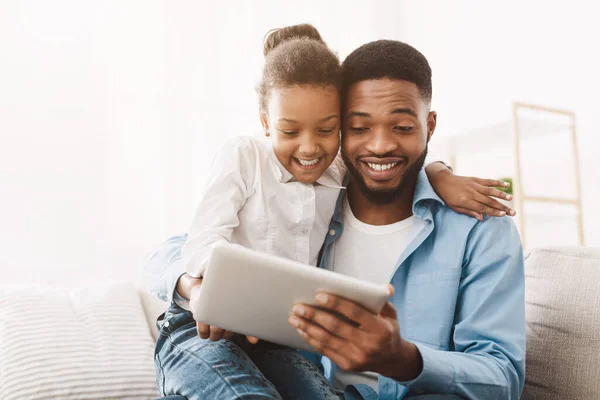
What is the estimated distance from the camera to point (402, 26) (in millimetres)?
4449

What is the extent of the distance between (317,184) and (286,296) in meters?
0.59

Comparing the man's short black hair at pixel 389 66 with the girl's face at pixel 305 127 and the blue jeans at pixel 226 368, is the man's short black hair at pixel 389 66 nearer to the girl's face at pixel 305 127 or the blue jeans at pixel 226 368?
the girl's face at pixel 305 127

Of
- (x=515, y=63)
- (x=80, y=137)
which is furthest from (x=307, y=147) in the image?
(x=515, y=63)

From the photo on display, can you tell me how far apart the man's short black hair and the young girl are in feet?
0.24

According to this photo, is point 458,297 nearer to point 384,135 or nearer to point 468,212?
point 468,212

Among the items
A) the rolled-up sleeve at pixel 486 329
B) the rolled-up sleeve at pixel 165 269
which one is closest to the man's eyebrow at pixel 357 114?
the rolled-up sleeve at pixel 486 329

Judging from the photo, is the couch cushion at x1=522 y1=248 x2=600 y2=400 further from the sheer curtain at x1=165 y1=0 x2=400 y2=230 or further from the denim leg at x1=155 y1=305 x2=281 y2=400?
the sheer curtain at x1=165 y1=0 x2=400 y2=230

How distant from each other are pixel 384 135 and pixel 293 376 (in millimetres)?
585

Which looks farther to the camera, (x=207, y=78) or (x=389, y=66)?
(x=207, y=78)

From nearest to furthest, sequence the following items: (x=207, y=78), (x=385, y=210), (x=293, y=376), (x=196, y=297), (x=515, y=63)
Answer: (x=196, y=297), (x=293, y=376), (x=385, y=210), (x=207, y=78), (x=515, y=63)

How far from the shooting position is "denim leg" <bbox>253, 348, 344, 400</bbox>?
47.3 inches

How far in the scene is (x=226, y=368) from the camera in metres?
Result: 1.10

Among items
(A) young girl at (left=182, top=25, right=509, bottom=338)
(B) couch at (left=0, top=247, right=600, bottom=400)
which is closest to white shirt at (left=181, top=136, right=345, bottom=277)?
(A) young girl at (left=182, top=25, right=509, bottom=338)

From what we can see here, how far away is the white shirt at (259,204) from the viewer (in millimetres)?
1262
